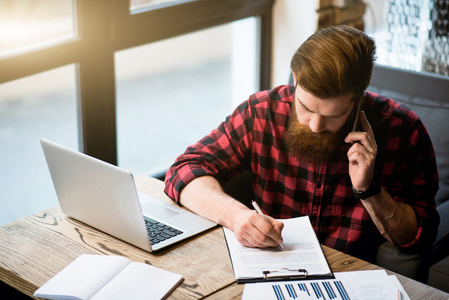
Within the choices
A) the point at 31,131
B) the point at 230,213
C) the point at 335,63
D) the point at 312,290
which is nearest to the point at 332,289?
the point at 312,290

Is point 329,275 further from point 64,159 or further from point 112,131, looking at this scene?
point 112,131

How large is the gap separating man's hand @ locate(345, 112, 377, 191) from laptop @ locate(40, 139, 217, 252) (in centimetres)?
41

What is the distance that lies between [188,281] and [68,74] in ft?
3.93

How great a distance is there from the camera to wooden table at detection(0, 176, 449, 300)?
4.17 feet

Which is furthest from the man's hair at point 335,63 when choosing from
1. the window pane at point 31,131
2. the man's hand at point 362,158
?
the window pane at point 31,131

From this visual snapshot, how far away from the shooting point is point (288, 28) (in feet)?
9.48

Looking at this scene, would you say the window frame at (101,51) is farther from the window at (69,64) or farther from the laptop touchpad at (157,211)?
the laptop touchpad at (157,211)

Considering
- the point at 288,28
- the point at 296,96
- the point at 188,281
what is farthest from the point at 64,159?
the point at 288,28

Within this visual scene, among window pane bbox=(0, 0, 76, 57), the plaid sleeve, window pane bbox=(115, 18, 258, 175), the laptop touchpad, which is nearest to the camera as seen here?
the laptop touchpad

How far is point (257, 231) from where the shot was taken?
1384mm

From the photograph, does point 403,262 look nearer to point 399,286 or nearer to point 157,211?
point 399,286

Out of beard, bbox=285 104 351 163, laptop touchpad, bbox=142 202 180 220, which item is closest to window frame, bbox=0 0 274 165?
laptop touchpad, bbox=142 202 180 220

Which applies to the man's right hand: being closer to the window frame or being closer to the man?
the man

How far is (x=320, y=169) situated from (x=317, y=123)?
0.22 metres
